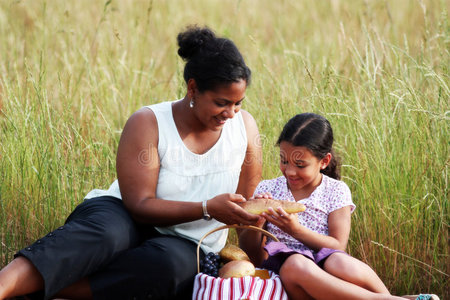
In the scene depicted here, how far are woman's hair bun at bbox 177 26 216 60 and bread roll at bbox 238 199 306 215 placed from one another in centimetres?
80

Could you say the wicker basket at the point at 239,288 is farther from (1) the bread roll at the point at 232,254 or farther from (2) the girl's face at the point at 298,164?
(2) the girl's face at the point at 298,164

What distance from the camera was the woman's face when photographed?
9.32 feet

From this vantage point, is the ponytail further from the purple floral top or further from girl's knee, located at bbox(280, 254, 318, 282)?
girl's knee, located at bbox(280, 254, 318, 282)

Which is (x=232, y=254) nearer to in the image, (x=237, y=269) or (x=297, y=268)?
(x=237, y=269)

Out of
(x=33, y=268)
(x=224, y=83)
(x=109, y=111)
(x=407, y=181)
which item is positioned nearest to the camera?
(x=33, y=268)

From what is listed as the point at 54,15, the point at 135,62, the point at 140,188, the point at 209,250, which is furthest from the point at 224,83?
the point at 54,15

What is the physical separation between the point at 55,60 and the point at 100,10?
148 centimetres

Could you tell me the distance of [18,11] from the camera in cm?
663

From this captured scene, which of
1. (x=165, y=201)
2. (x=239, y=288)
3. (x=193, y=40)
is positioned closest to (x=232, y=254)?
(x=239, y=288)

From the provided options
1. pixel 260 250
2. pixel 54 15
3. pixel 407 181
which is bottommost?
pixel 260 250

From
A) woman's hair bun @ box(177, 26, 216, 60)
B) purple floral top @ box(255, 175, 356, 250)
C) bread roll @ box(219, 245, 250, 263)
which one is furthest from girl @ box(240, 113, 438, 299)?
woman's hair bun @ box(177, 26, 216, 60)

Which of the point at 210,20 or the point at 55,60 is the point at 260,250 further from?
the point at 210,20

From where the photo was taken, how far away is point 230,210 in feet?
8.99

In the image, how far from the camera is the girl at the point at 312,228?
2.59 meters
